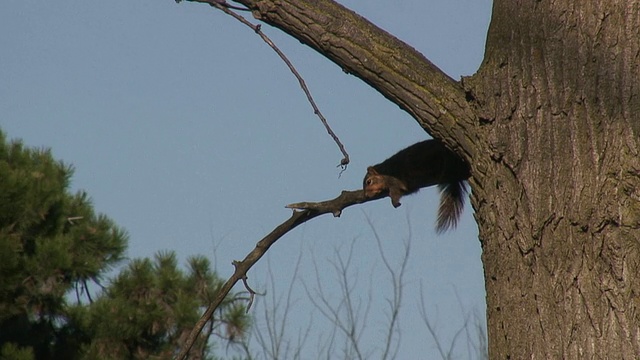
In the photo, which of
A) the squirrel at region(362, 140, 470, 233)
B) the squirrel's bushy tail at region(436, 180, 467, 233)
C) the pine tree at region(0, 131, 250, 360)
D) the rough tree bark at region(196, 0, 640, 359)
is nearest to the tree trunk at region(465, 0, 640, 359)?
the rough tree bark at region(196, 0, 640, 359)

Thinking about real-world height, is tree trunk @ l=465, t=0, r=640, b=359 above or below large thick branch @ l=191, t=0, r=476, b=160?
below

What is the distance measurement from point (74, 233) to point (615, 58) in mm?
5093

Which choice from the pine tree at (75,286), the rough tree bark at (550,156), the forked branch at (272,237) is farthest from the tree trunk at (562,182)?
the pine tree at (75,286)

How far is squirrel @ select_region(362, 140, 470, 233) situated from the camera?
2.51 metres

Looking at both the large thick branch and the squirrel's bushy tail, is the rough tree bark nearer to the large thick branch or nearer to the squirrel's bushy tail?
the large thick branch

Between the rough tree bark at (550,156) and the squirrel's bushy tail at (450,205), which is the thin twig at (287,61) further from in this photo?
the squirrel's bushy tail at (450,205)

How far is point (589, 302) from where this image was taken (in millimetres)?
1524

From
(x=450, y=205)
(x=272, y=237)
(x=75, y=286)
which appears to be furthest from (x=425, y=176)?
(x=75, y=286)

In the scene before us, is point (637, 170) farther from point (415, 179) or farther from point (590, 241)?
point (415, 179)

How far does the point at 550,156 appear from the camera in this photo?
1620mm

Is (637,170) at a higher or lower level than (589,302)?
higher

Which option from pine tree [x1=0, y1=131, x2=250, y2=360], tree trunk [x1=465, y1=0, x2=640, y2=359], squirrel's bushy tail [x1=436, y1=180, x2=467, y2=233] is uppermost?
pine tree [x1=0, y1=131, x2=250, y2=360]

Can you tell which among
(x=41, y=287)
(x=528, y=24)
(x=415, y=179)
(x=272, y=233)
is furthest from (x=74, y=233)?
(x=528, y=24)

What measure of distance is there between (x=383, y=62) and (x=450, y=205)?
1.02 metres
